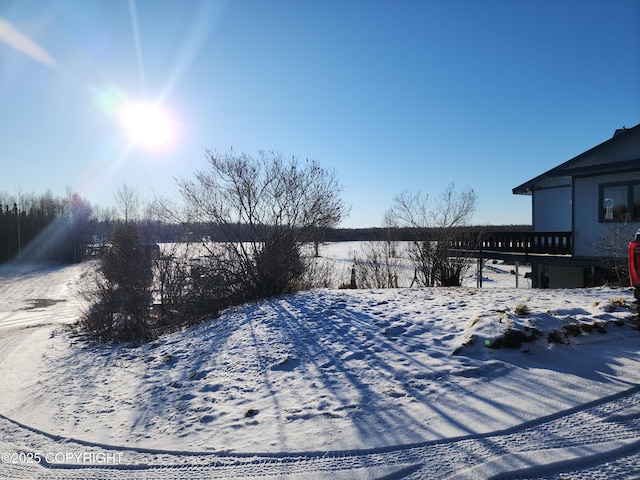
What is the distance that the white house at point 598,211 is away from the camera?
37.5ft

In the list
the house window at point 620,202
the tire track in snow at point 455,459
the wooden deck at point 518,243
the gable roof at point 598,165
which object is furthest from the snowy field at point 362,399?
the wooden deck at point 518,243

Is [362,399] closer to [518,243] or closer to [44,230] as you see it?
[518,243]

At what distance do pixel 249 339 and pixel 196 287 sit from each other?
A: 4896 millimetres

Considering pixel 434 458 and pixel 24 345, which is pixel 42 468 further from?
pixel 24 345

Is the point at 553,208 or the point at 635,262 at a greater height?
the point at 553,208

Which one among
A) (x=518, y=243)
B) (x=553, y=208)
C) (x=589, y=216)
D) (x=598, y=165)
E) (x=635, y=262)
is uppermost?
(x=598, y=165)

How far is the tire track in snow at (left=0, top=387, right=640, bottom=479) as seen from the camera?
271 centimetres

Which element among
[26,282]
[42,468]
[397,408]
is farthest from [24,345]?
[26,282]

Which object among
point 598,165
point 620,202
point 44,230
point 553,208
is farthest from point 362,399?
point 44,230

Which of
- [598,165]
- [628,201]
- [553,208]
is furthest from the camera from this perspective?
[553,208]

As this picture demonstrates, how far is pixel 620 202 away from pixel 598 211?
0.62 m

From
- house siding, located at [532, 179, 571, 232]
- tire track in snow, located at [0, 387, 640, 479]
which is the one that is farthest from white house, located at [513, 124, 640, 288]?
tire track in snow, located at [0, 387, 640, 479]

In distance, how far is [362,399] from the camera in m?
4.07

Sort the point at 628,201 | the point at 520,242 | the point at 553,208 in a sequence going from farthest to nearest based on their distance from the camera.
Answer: the point at 553,208, the point at 520,242, the point at 628,201
